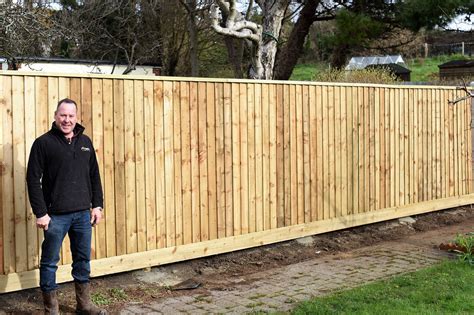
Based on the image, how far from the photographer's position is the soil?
529 cm

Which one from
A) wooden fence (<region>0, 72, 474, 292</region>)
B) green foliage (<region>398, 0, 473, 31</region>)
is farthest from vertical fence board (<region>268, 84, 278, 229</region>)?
green foliage (<region>398, 0, 473, 31</region>)

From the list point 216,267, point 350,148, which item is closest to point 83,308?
point 216,267

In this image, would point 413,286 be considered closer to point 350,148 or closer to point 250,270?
point 250,270

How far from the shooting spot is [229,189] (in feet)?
22.1

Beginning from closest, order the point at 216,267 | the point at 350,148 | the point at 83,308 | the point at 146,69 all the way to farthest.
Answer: the point at 83,308
the point at 216,267
the point at 350,148
the point at 146,69

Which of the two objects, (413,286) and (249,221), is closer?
(413,286)

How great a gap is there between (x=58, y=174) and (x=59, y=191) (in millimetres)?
131

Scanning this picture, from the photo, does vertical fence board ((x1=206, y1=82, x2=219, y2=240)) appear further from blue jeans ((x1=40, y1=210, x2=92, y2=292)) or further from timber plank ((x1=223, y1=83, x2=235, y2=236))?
blue jeans ((x1=40, y1=210, x2=92, y2=292))

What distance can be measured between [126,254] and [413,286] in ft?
8.86

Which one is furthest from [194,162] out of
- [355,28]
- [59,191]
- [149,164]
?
[355,28]

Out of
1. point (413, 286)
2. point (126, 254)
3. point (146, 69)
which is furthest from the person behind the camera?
point (146, 69)

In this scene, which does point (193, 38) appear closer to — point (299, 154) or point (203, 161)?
point (299, 154)

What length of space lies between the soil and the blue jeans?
0.52 meters

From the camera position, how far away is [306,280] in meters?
6.04
